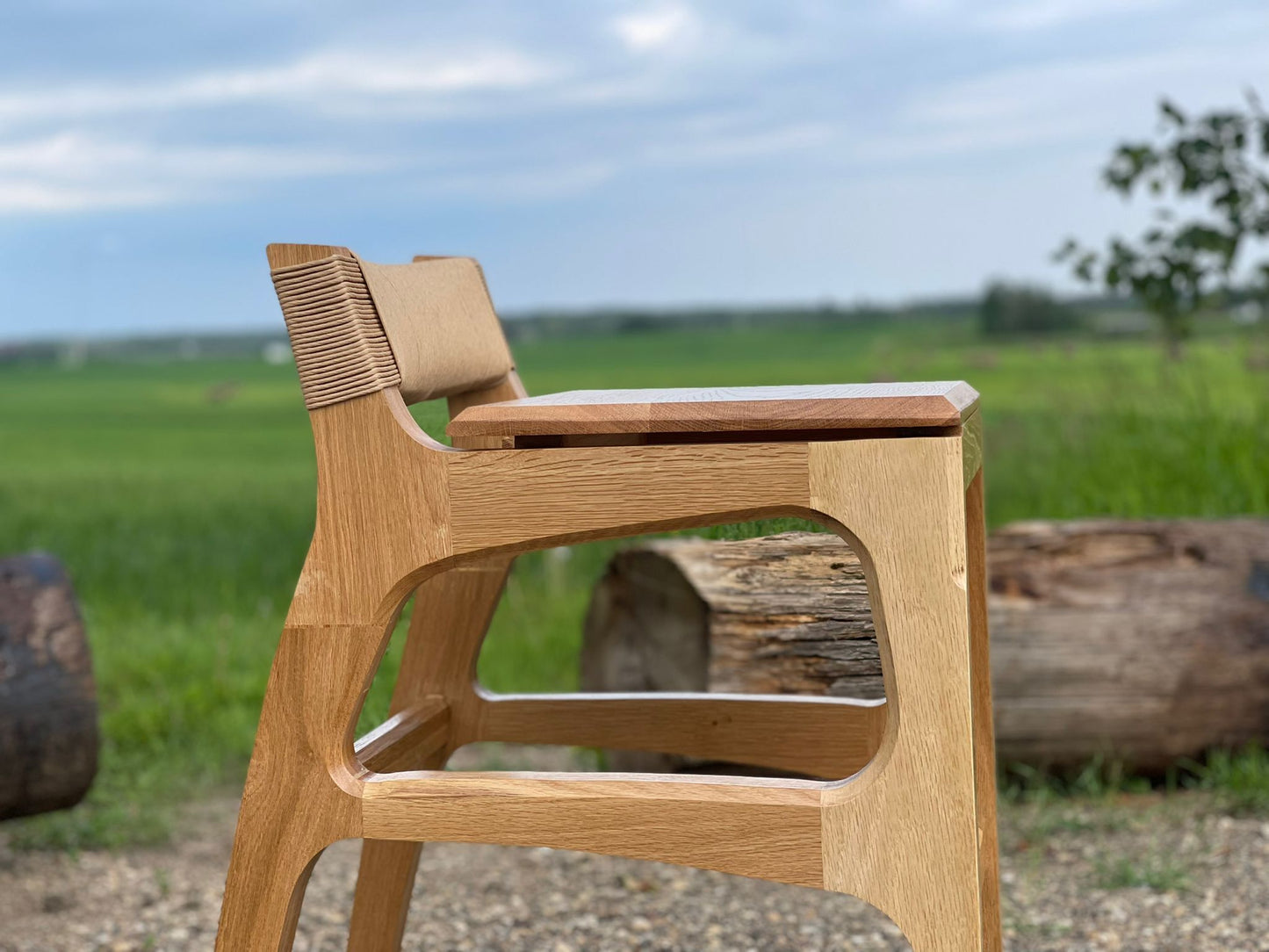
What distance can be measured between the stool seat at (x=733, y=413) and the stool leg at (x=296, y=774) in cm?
28

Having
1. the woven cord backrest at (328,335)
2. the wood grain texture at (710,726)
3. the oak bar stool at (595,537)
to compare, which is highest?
the woven cord backrest at (328,335)

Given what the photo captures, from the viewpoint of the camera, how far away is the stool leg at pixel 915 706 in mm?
1208

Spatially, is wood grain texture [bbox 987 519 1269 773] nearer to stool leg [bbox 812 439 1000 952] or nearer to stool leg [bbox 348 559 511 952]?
stool leg [bbox 348 559 511 952]

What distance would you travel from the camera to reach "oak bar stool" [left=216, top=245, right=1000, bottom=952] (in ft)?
4.02

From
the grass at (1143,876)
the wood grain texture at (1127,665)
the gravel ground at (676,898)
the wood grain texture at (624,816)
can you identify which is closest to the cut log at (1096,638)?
the wood grain texture at (1127,665)

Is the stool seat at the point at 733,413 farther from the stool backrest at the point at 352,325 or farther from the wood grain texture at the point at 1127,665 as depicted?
the wood grain texture at the point at 1127,665

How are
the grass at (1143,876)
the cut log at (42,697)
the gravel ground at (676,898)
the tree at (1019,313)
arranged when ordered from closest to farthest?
1. the gravel ground at (676,898)
2. the grass at (1143,876)
3. the cut log at (42,697)
4. the tree at (1019,313)

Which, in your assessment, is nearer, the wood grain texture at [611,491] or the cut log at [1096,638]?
the wood grain texture at [611,491]

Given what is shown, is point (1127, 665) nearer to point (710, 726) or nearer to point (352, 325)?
point (710, 726)

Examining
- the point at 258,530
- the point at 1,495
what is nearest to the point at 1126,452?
the point at 258,530

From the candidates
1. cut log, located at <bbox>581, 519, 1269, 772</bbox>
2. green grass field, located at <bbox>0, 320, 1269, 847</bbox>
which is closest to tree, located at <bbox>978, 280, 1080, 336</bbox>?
green grass field, located at <bbox>0, 320, 1269, 847</bbox>

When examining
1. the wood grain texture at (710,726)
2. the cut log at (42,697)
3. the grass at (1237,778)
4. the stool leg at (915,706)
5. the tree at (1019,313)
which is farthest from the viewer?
the tree at (1019,313)

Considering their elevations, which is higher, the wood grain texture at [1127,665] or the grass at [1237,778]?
the wood grain texture at [1127,665]

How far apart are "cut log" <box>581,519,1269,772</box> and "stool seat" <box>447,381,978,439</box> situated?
5.05ft
